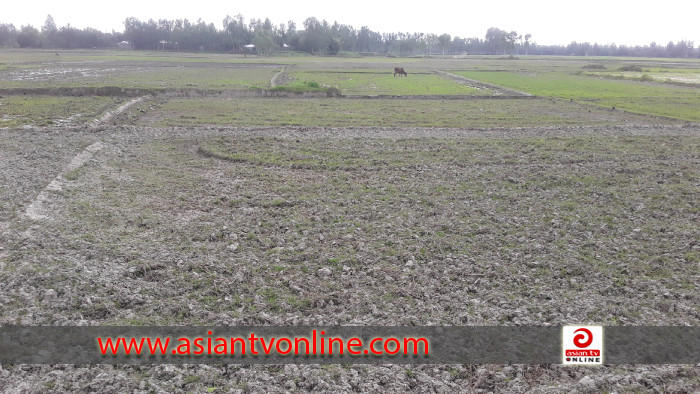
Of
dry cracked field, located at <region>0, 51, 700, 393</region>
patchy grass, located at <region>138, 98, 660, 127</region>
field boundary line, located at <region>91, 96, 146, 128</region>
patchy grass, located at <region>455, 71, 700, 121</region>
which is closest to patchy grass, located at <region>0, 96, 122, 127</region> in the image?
field boundary line, located at <region>91, 96, 146, 128</region>

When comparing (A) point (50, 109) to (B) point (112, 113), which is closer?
(B) point (112, 113)

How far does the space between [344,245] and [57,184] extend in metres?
7.41

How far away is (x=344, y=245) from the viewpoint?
8.21 meters

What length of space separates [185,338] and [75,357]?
114 cm

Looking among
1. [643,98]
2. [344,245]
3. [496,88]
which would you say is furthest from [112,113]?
[643,98]

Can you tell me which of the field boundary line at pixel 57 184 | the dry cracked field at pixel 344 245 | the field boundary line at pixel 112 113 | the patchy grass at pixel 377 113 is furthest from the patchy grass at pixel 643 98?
the field boundary line at pixel 112 113

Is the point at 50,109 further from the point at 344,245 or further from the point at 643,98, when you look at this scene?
the point at 643,98

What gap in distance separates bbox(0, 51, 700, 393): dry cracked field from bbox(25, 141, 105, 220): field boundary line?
7cm

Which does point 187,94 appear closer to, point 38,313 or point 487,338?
point 38,313

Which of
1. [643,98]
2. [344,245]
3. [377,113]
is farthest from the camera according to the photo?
[643,98]

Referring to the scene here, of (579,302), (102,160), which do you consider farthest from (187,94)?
(579,302)

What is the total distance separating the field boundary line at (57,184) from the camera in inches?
356

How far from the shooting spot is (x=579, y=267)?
733cm

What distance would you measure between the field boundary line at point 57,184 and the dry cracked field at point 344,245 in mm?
65
